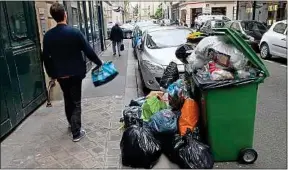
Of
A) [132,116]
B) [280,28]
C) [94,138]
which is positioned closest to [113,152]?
[94,138]

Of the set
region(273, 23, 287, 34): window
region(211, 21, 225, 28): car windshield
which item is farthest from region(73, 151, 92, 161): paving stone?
region(211, 21, 225, 28): car windshield

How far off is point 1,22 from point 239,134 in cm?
352

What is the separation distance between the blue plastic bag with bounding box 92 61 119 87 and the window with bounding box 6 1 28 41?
162 centimetres

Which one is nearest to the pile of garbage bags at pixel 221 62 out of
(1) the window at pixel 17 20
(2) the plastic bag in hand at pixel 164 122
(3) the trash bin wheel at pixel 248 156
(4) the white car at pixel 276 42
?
(2) the plastic bag in hand at pixel 164 122

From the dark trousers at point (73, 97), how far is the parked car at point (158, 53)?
257 cm

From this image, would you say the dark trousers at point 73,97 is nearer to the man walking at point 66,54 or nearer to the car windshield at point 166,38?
the man walking at point 66,54

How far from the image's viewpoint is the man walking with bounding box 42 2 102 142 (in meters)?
3.63

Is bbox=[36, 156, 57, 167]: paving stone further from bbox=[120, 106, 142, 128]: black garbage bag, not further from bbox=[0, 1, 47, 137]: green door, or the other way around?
bbox=[120, 106, 142, 128]: black garbage bag

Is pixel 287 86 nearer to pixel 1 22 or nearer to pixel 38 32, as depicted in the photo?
pixel 38 32

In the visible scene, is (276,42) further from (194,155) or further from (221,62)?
(194,155)

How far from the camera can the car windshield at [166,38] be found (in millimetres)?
7432

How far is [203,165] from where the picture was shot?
3.30 metres

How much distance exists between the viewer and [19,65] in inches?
186

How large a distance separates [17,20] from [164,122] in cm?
294
